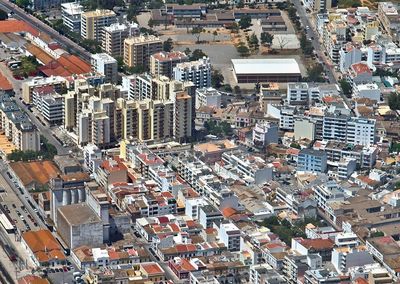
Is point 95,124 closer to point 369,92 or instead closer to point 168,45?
point 369,92

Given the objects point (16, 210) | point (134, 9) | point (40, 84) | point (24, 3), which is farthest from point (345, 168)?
point (24, 3)

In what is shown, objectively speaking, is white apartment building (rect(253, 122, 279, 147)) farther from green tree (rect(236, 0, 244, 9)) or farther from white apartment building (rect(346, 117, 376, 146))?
green tree (rect(236, 0, 244, 9))

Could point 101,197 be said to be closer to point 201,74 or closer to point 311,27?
point 201,74

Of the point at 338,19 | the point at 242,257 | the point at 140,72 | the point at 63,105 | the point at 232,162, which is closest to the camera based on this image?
the point at 242,257

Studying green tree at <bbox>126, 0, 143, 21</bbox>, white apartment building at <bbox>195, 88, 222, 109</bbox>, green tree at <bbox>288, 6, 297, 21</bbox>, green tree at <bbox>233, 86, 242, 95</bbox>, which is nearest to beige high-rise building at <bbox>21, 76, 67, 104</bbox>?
white apartment building at <bbox>195, 88, 222, 109</bbox>

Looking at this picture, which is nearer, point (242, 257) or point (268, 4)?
point (242, 257)

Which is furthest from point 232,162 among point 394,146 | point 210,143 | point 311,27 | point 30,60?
point 311,27

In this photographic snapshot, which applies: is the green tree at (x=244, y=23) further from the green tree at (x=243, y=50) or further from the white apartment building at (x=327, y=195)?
the white apartment building at (x=327, y=195)
